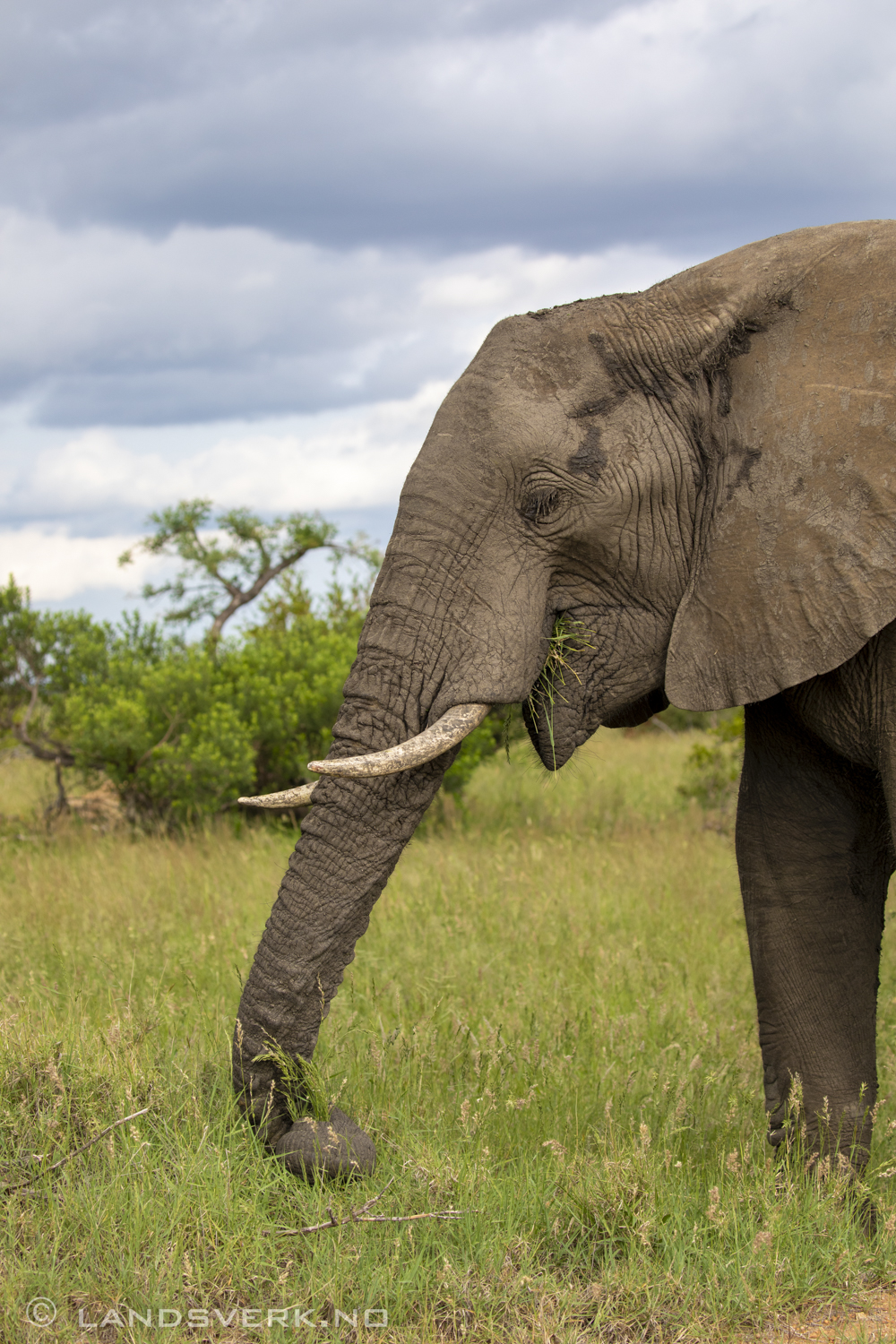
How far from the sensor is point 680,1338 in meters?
3.19

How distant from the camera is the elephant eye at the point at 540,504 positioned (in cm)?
350

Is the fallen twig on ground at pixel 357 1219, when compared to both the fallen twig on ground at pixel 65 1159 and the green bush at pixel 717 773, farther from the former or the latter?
the green bush at pixel 717 773

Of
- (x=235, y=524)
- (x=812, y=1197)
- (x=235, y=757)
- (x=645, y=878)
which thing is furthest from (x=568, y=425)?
(x=235, y=524)

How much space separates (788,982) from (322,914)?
6.34 ft

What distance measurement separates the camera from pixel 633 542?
11.8 feet

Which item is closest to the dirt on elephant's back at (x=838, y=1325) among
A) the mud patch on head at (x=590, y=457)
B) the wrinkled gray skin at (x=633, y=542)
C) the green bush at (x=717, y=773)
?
the wrinkled gray skin at (x=633, y=542)

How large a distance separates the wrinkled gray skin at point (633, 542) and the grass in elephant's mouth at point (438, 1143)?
362 millimetres

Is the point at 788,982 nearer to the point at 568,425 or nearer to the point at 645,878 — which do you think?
the point at 568,425

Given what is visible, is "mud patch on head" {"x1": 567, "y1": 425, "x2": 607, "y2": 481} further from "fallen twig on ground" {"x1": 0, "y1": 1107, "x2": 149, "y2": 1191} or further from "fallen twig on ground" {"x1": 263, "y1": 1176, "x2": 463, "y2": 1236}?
"fallen twig on ground" {"x1": 0, "y1": 1107, "x2": 149, "y2": 1191}

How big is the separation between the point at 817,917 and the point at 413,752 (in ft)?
6.37

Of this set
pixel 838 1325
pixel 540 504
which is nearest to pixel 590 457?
pixel 540 504

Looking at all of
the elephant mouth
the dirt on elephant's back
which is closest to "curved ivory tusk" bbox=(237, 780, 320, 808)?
the elephant mouth

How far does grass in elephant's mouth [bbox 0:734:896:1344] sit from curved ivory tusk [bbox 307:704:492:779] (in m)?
1.18

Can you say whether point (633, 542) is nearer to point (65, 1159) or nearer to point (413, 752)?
point (413, 752)
